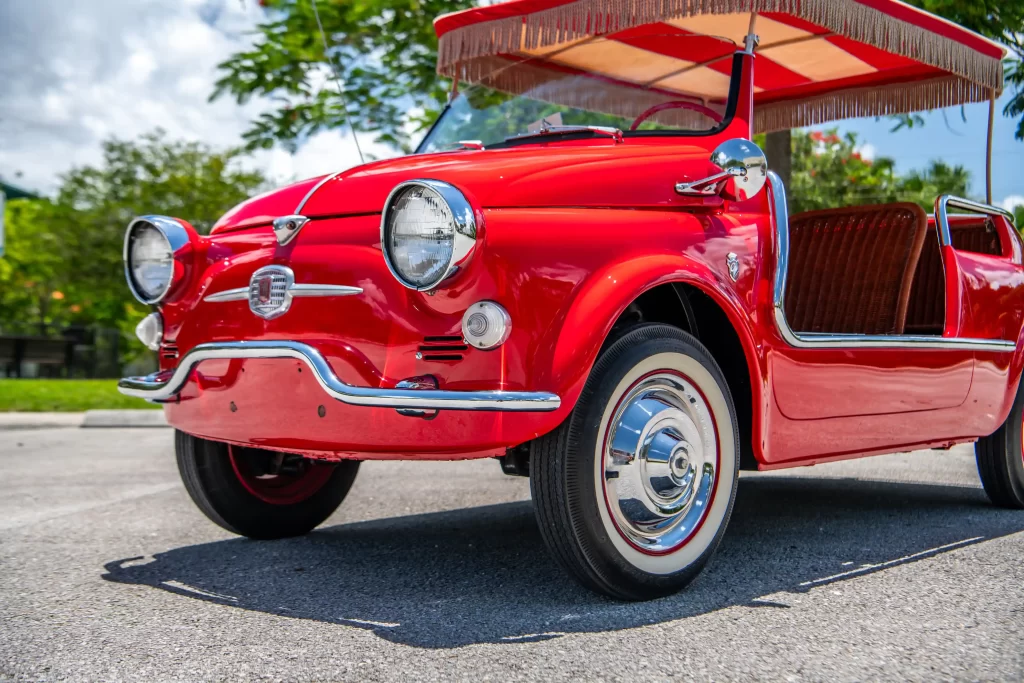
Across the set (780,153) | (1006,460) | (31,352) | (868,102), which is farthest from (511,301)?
(31,352)

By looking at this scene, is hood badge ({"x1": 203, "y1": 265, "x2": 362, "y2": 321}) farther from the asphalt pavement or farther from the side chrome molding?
the asphalt pavement

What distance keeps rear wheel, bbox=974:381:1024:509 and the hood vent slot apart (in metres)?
3.19

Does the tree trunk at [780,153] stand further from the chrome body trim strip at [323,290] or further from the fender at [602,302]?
the chrome body trim strip at [323,290]

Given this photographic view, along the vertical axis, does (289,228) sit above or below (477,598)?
above

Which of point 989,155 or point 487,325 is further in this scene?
point 989,155

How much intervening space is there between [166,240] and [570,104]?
2087 mm

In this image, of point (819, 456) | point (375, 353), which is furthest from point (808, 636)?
point (375, 353)

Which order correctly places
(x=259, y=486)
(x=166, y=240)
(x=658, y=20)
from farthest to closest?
(x=259, y=486) → (x=658, y=20) → (x=166, y=240)

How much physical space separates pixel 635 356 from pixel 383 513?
2.26 meters

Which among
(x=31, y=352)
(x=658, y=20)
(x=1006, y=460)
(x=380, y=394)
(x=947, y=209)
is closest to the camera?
(x=380, y=394)

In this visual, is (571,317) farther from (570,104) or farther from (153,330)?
(570,104)

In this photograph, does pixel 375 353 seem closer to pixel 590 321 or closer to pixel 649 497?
pixel 590 321

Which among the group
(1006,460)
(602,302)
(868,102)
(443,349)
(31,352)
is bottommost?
(31,352)

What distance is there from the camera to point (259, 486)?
409cm
